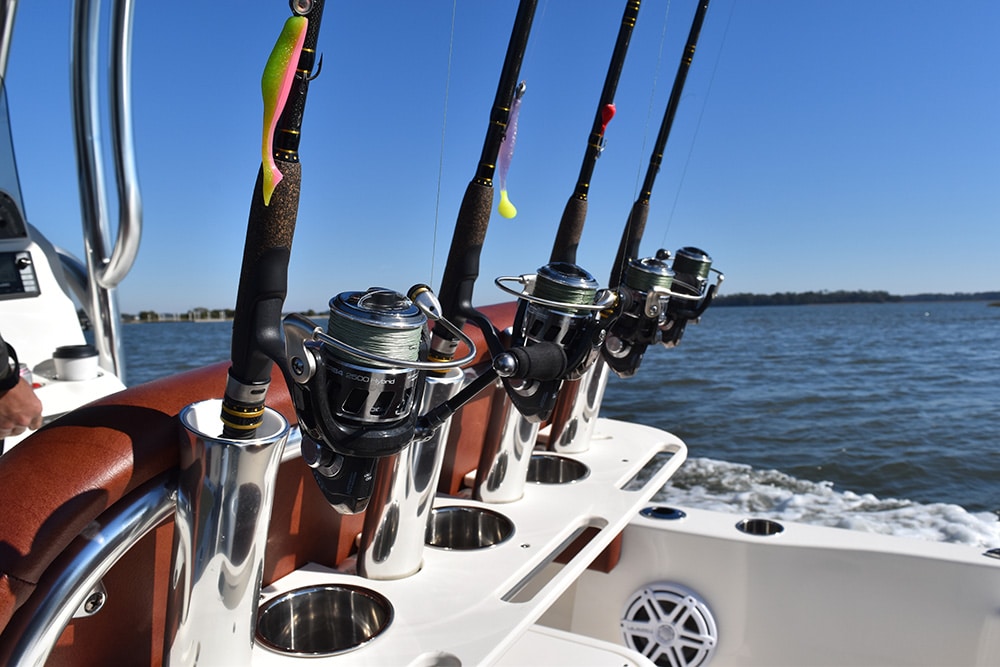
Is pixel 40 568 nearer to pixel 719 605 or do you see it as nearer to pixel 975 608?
pixel 719 605

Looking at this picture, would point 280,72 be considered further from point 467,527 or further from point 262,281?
point 467,527

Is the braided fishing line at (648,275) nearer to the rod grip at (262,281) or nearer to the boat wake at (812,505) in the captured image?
the rod grip at (262,281)

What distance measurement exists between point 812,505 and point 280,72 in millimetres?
5262

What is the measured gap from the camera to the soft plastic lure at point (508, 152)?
1487 mm

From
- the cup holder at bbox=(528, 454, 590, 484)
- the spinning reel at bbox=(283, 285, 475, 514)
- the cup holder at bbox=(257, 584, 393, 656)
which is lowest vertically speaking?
the cup holder at bbox=(257, 584, 393, 656)

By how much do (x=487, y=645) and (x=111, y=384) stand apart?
1.65 meters

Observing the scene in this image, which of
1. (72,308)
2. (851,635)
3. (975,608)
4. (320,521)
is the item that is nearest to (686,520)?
(851,635)

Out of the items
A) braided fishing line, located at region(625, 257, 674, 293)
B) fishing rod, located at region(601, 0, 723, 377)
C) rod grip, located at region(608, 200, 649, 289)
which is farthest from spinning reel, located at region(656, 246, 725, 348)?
braided fishing line, located at region(625, 257, 674, 293)

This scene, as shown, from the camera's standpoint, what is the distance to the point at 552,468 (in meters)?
2.20

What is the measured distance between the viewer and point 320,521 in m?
1.50

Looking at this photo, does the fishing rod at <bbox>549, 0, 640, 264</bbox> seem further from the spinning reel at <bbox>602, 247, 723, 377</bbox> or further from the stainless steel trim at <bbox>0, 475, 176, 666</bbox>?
the stainless steel trim at <bbox>0, 475, 176, 666</bbox>

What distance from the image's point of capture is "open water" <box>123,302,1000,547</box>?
5.21 meters

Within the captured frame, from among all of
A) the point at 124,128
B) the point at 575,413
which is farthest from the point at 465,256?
the point at 124,128

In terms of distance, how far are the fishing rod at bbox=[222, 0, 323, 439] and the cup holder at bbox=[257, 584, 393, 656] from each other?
55 centimetres
